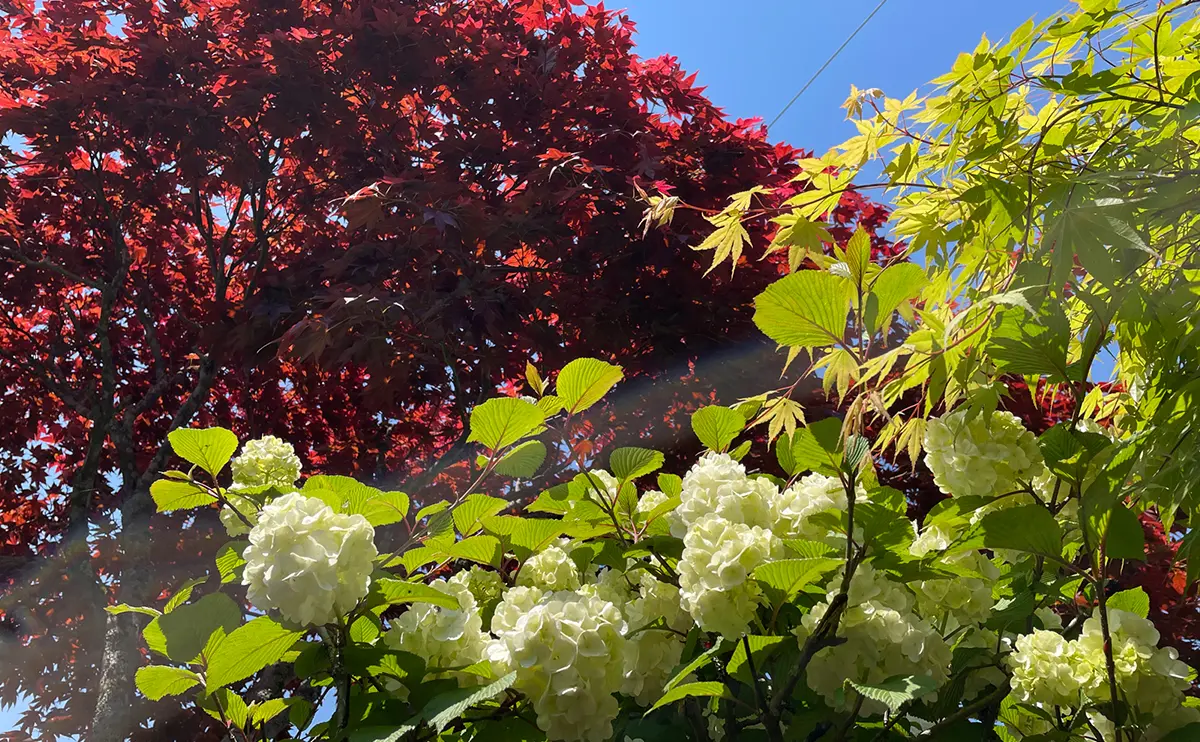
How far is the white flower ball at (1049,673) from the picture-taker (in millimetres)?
962

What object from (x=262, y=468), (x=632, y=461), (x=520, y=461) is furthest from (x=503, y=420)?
(x=262, y=468)

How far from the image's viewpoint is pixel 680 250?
320 centimetres

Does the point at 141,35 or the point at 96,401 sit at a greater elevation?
the point at 141,35

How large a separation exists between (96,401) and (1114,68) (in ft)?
15.4

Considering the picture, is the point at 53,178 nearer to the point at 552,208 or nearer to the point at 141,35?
the point at 141,35

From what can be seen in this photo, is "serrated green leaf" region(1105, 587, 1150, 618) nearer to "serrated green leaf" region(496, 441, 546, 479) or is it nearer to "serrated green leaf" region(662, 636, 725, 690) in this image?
"serrated green leaf" region(662, 636, 725, 690)

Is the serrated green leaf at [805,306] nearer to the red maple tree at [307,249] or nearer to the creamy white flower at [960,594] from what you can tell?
the creamy white flower at [960,594]

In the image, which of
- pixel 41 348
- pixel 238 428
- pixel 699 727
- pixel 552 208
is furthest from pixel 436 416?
pixel 699 727

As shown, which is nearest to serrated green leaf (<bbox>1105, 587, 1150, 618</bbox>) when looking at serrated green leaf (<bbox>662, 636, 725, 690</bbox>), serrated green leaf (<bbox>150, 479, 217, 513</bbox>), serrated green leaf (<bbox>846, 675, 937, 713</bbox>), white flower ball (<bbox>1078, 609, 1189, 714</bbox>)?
white flower ball (<bbox>1078, 609, 1189, 714</bbox>)

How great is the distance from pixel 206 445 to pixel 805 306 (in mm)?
838

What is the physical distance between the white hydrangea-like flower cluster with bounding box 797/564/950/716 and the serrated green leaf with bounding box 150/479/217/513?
894 millimetres

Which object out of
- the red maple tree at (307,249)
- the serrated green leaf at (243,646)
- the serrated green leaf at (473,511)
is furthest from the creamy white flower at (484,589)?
the red maple tree at (307,249)

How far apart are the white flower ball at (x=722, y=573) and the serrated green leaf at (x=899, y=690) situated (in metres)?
0.16

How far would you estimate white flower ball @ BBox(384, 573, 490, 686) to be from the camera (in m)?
1.02
